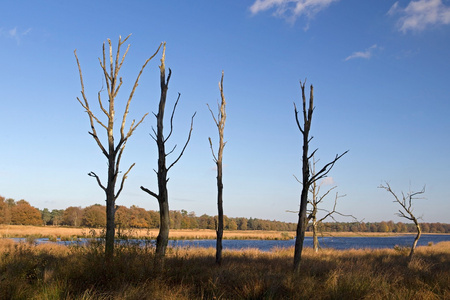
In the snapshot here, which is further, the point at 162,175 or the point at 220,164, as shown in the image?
the point at 220,164

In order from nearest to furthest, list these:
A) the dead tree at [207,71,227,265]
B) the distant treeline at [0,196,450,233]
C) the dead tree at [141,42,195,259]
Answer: the dead tree at [141,42,195,259], the dead tree at [207,71,227,265], the distant treeline at [0,196,450,233]

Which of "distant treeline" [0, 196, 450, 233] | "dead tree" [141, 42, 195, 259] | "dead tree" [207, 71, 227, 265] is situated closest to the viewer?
"dead tree" [141, 42, 195, 259]

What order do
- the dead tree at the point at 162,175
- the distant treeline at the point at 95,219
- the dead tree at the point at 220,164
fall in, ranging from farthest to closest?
the distant treeline at the point at 95,219 < the dead tree at the point at 220,164 < the dead tree at the point at 162,175

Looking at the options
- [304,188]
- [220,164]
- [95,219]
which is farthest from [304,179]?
[95,219]

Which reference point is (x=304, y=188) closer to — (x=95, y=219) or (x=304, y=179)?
(x=304, y=179)

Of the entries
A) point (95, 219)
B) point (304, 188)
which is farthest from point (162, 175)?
point (95, 219)

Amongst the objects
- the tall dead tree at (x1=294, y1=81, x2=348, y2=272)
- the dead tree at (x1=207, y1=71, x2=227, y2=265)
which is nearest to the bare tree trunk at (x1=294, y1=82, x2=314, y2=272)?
the tall dead tree at (x1=294, y1=81, x2=348, y2=272)

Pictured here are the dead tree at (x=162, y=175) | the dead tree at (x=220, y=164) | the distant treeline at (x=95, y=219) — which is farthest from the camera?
the distant treeline at (x=95, y=219)

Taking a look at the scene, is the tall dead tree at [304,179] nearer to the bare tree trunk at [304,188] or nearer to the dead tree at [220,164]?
the bare tree trunk at [304,188]

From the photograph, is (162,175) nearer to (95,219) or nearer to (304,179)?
(304,179)

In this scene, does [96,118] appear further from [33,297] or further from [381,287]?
[381,287]

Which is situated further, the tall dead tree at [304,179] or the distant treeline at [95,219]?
Result: the distant treeline at [95,219]

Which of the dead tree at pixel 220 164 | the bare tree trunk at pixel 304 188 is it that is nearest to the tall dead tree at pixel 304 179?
the bare tree trunk at pixel 304 188

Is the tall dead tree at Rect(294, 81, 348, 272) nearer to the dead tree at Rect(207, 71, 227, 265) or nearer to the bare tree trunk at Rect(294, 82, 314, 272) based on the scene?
the bare tree trunk at Rect(294, 82, 314, 272)
